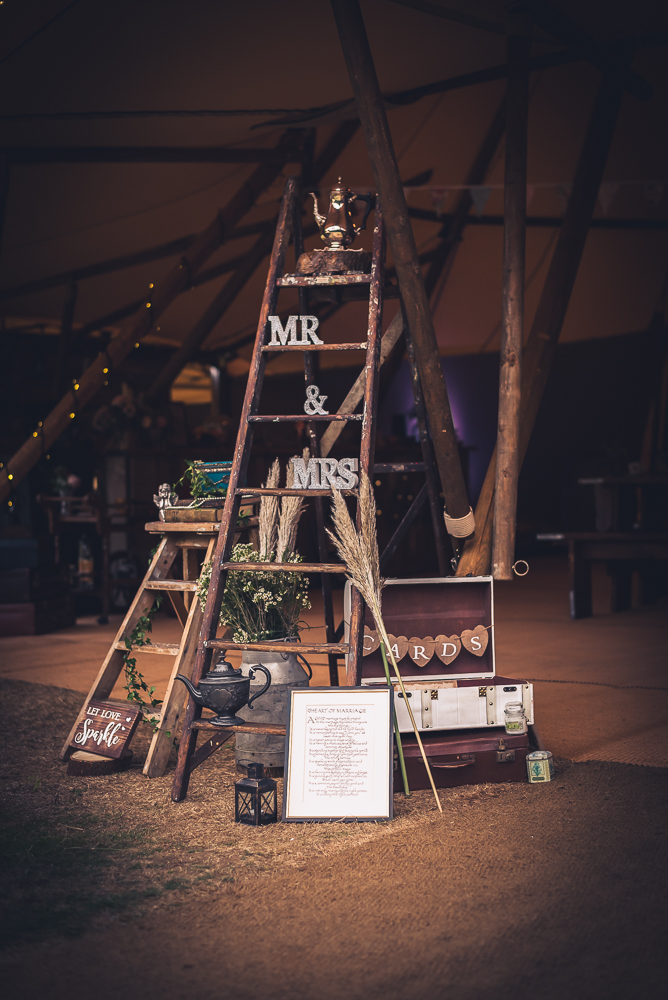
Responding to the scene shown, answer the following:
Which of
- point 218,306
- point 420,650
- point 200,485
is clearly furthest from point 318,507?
point 218,306

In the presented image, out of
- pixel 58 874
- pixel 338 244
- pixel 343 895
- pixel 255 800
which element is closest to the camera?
pixel 343 895

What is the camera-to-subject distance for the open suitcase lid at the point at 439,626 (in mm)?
3457

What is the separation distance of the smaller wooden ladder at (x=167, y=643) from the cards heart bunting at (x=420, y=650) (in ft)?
2.67

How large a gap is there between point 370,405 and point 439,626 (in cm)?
88

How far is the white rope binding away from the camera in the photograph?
3.96 metres

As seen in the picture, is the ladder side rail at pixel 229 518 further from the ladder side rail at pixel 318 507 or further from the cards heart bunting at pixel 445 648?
the cards heart bunting at pixel 445 648

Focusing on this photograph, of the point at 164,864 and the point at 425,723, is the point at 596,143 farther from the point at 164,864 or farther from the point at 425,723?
the point at 164,864

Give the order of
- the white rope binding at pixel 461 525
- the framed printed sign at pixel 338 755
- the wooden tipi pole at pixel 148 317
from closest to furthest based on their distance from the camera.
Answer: the framed printed sign at pixel 338 755, the white rope binding at pixel 461 525, the wooden tipi pole at pixel 148 317

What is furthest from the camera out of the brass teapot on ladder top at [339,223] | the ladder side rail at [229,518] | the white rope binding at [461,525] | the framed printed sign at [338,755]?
the white rope binding at [461,525]

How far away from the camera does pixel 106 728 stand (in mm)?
3555

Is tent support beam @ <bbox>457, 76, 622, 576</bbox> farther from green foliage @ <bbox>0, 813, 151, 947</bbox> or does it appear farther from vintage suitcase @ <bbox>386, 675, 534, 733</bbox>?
green foliage @ <bbox>0, 813, 151, 947</bbox>

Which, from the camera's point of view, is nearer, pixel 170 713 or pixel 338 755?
pixel 338 755

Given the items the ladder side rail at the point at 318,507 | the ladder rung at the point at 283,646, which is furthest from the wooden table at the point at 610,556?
the ladder rung at the point at 283,646

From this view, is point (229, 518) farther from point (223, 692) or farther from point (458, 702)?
point (458, 702)
